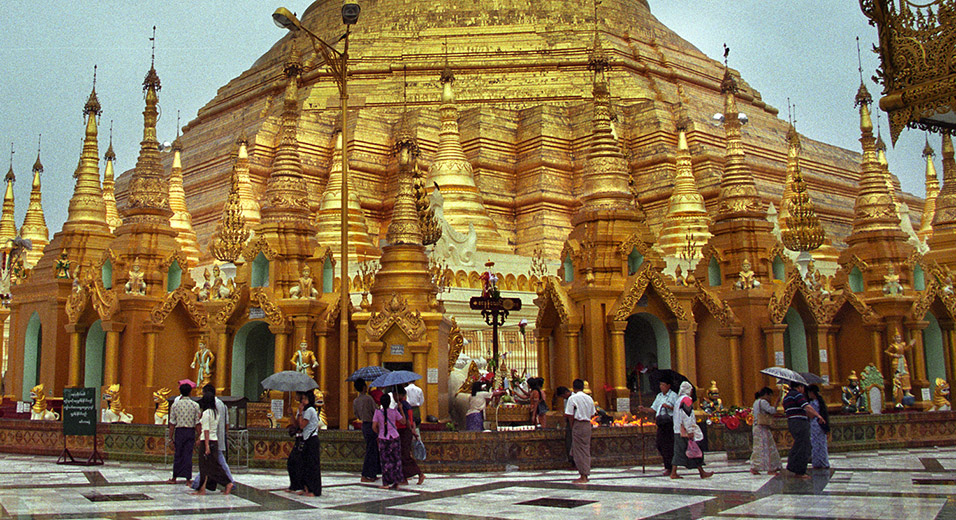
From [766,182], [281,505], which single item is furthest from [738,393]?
[766,182]

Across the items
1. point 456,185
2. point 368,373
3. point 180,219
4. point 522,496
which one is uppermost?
point 456,185

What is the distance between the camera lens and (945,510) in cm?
1004

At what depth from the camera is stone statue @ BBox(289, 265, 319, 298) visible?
20.3 metres

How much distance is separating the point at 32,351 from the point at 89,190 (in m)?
4.54

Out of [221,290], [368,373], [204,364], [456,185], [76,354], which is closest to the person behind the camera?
[368,373]

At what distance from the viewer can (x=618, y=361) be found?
1970 cm

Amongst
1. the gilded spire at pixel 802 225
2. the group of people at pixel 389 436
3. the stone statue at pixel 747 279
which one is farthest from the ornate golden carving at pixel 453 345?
the gilded spire at pixel 802 225

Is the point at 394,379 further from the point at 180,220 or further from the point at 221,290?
the point at 180,220

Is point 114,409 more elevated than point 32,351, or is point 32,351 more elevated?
point 32,351

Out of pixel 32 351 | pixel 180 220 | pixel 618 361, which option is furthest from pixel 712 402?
pixel 180 220

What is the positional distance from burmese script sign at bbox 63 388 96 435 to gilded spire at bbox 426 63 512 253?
17.3m

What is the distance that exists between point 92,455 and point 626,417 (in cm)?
931

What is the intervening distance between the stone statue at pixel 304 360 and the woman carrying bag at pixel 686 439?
8119 millimetres

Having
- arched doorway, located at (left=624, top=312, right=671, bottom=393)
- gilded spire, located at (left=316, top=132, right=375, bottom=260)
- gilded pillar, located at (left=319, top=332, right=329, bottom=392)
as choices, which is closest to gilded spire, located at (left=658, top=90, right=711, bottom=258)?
gilded spire, located at (left=316, top=132, right=375, bottom=260)
